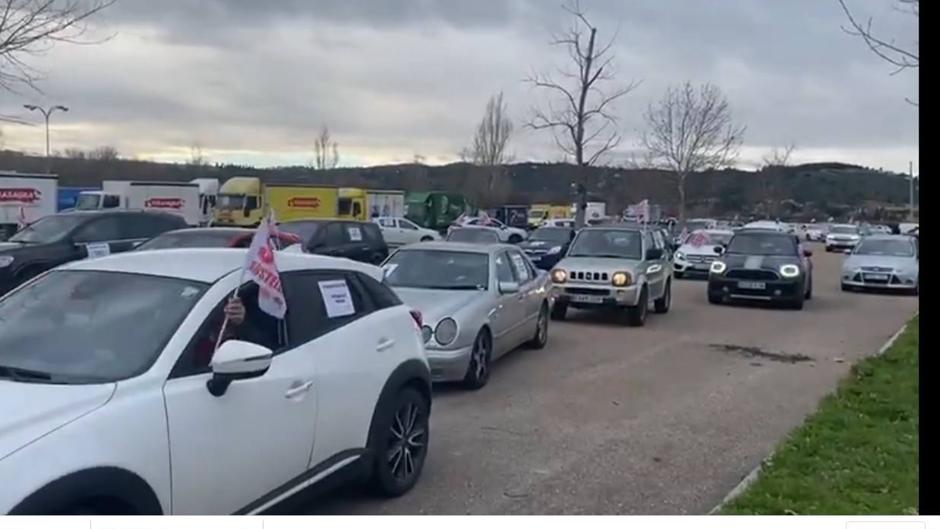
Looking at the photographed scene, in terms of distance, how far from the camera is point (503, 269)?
10.6m

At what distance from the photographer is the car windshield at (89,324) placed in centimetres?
387

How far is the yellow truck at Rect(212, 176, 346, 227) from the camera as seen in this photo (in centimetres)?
4200

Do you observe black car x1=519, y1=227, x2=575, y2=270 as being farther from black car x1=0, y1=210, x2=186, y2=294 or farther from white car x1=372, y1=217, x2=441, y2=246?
white car x1=372, y1=217, x2=441, y2=246

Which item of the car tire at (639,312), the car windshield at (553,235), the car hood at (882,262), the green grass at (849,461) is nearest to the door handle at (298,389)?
the green grass at (849,461)

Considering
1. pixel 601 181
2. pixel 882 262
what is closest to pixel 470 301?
pixel 882 262

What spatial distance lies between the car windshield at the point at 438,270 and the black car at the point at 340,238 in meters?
8.28

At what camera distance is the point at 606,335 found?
13.5 m

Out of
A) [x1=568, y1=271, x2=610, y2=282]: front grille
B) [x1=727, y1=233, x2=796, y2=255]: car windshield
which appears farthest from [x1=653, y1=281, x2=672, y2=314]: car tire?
[x1=727, y1=233, x2=796, y2=255]: car windshield

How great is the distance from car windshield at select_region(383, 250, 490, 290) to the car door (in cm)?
513

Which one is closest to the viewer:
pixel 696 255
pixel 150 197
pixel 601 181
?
pixel 696 255

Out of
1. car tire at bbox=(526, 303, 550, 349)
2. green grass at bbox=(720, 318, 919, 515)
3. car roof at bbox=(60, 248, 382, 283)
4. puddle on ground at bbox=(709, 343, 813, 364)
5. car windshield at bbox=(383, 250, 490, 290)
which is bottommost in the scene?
puddle on ground at bbox=(709, 343, 813, 364)

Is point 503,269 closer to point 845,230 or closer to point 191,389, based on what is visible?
point 191,389

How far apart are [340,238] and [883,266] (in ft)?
42.0

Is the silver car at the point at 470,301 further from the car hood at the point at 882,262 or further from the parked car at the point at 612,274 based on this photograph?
the car hood at the point at 882,262
